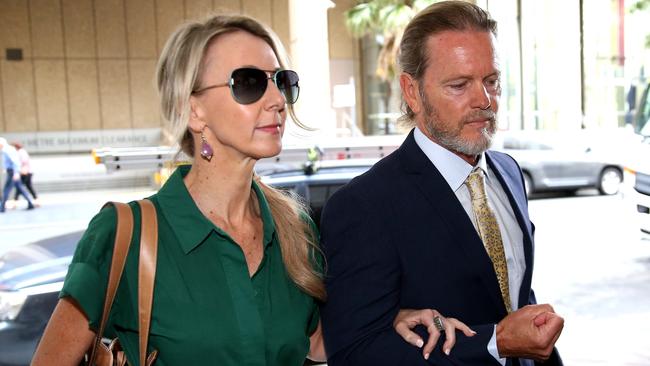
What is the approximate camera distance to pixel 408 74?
2.22 m

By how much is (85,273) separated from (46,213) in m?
17.3

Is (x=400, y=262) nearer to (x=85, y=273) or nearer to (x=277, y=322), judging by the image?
(x=277, y=322)

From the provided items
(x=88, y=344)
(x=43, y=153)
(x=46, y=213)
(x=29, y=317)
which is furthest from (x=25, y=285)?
(x=43, y=153)

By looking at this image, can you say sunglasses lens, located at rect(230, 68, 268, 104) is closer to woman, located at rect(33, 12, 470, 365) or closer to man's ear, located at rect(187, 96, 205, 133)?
woman, located at rect(33, 12, 470, 365)

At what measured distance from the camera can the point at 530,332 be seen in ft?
5.62

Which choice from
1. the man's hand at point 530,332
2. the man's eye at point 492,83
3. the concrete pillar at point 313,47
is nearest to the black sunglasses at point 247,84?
the man's eye at point 492,83

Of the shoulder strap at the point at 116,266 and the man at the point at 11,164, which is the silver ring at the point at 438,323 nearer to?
the shoulder strap at the point at 116,266

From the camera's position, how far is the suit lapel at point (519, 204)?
209cm

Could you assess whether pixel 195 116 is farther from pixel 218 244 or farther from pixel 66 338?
pixel 66 338

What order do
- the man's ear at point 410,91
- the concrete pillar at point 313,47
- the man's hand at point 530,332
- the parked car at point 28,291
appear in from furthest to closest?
the concrete pillar at point 313,47 < the parked car at point 28,291 < the man's ear at point 410,91 < the man's hand at point 530,332

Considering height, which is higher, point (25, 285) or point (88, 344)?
point (88, 344)

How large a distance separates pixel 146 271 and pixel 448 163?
0.91m

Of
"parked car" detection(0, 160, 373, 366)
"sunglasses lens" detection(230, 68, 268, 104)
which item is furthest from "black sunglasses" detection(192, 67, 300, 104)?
"parked car" detection(0, 160, 373, 366)

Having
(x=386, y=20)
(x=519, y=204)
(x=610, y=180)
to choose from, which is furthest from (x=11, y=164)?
(x=519, y=204)
